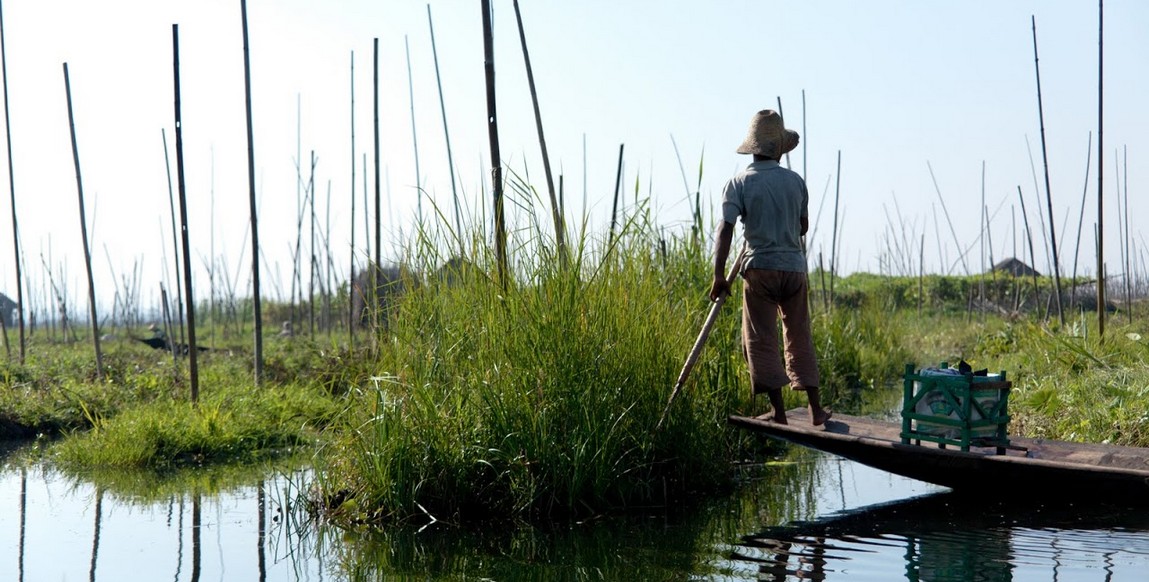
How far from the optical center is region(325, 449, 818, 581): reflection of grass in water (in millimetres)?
4441

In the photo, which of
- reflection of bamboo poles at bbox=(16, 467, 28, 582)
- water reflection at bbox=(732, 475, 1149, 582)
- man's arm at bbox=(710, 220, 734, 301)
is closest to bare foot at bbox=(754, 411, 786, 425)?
water reflection at bbox=(732, 475, 1149, 582)

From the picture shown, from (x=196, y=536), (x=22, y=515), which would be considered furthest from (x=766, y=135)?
(x=22, y=515)

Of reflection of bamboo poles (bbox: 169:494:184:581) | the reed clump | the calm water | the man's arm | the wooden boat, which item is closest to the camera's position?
the calm water

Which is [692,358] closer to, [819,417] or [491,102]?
[819,417]

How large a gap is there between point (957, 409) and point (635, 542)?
1.70 metres

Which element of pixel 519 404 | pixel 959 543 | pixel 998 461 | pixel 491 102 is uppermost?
pixel 491 102

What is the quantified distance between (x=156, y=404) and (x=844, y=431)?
5224 millimetres

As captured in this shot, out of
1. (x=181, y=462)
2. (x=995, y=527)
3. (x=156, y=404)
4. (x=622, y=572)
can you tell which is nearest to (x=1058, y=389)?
(x=995, y=527)

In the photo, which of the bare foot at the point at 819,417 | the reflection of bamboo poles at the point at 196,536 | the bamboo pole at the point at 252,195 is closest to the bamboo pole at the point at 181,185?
the bamboo pole at the point at 252,195

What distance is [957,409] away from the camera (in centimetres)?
534

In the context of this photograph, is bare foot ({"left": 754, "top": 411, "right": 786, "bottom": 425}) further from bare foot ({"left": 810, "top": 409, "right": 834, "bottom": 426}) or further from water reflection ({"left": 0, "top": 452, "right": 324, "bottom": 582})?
water reflection ({"left": 0, "top": 452, "right": 324, "bottom": 582})

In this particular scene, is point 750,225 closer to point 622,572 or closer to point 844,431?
point 844,431

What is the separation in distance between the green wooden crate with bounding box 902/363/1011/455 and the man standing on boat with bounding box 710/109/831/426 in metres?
0.65

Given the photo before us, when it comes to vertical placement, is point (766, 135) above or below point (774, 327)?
Answer: above
